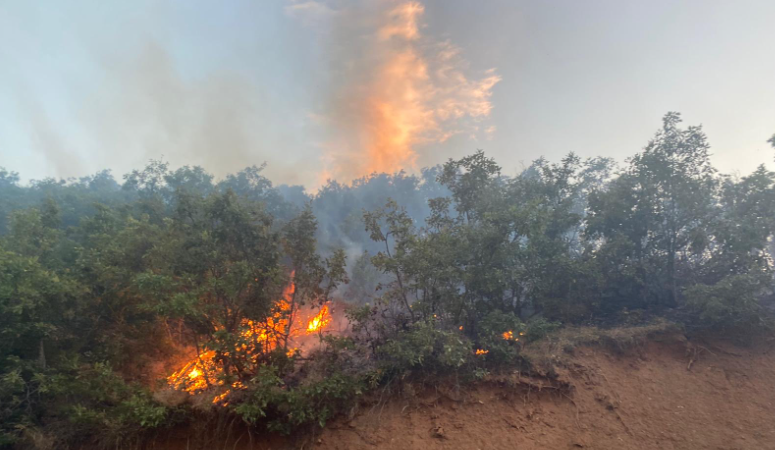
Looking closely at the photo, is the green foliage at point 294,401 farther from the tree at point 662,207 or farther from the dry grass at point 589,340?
the tree at point 662,207

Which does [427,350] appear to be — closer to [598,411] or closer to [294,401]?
[294,401]

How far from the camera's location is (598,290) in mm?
15875

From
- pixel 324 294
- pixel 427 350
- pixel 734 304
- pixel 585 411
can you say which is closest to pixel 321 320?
pixel 324 294

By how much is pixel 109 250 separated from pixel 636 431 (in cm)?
1911

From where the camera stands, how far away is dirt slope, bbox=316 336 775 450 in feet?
33.4

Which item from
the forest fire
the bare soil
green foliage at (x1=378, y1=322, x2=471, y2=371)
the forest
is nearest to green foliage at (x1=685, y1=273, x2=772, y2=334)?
the forest

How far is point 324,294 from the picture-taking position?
43.9ft

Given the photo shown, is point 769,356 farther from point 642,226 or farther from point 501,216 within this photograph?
point 501,216

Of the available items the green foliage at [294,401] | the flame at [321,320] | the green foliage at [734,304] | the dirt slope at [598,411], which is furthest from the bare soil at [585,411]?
the flame at [321,320]

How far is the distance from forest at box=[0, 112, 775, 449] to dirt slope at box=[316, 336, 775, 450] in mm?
855

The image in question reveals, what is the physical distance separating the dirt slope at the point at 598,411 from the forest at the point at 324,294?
855 mm

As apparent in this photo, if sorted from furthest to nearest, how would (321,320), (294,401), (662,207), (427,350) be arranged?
(662,207) < (321,320) < (427,350) < (294,401)

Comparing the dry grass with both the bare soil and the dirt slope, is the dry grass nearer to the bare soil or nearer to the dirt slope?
the bare soil

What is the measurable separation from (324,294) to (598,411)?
10099 mm
